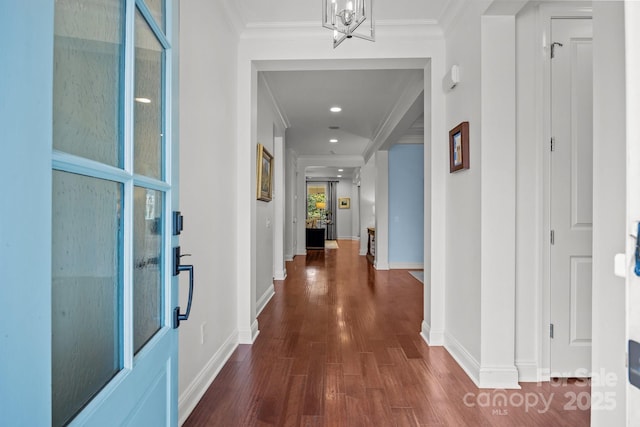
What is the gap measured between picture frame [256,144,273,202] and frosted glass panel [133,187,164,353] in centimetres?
247

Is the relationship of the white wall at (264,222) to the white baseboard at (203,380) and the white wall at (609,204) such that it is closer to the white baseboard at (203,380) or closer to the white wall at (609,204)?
the white baseboard at (203,380)

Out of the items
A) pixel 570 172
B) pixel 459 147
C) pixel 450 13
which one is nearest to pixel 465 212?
pixel 459 147

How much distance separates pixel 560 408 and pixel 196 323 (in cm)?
218

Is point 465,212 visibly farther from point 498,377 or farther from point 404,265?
point 404,265

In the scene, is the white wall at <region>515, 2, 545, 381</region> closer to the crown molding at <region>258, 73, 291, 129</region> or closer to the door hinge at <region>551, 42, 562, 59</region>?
the door hinge at <region>551, 42, 562, 59</region>

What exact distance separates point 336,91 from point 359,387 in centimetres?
354

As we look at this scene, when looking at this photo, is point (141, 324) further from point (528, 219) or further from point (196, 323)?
point (528, 219)

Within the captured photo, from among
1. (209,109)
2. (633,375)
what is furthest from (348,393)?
(209,109)

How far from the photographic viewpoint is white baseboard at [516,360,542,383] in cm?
225

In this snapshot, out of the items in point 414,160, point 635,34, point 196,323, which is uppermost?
point 414,160

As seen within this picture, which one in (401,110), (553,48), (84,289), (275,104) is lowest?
(84,289)

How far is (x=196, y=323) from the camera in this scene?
2.03 meters

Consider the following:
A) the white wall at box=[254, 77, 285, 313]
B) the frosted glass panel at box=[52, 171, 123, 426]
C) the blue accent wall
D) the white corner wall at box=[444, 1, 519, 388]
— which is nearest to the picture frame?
the white wall at box=[254, 77, 285, 313]

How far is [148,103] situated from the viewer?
1.04m
